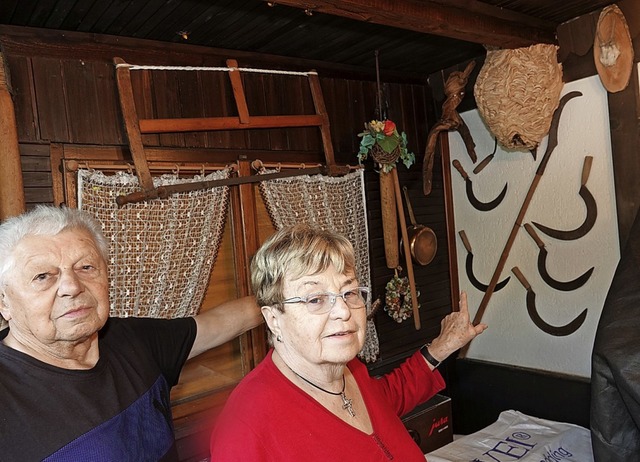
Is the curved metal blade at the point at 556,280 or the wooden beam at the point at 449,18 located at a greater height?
the wooden beam at the point at 449,18

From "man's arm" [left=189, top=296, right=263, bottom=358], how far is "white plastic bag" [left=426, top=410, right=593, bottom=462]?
1.10 metres

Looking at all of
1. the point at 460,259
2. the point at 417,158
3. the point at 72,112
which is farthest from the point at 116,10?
the point at 460,259

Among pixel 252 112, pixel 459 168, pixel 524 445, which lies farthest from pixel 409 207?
pixel 524 445

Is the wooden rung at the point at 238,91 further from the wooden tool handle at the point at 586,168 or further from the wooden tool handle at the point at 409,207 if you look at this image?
the wooden tool handle at the point at 586,168

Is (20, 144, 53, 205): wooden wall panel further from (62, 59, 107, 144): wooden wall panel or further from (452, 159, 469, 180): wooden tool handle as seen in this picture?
(452, 159, 469, 180): wooden tool handle

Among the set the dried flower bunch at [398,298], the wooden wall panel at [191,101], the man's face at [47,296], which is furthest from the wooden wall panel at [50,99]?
the dried flower bunch at [398,298]

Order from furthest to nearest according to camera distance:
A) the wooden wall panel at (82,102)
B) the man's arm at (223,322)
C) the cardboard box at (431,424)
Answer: the cardboard box at (431,424) → the wooden wall panel at (82,102) → the man's arm at (223,322)

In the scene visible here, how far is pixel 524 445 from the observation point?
2291 millimetres

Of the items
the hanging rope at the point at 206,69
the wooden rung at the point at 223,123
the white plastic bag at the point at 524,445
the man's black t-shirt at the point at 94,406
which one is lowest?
the white plastic bag at the point at 524,445

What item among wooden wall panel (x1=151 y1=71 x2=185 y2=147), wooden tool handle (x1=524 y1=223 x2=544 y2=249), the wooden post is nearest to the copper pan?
wooden tool handle (x1=524 y1=223 x2=544 y2=249)

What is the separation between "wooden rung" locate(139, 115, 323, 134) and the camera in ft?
6.84

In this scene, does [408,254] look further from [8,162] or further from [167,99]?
[8,162]

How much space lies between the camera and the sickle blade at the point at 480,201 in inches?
115

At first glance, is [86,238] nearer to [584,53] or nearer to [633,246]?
[633,246]
